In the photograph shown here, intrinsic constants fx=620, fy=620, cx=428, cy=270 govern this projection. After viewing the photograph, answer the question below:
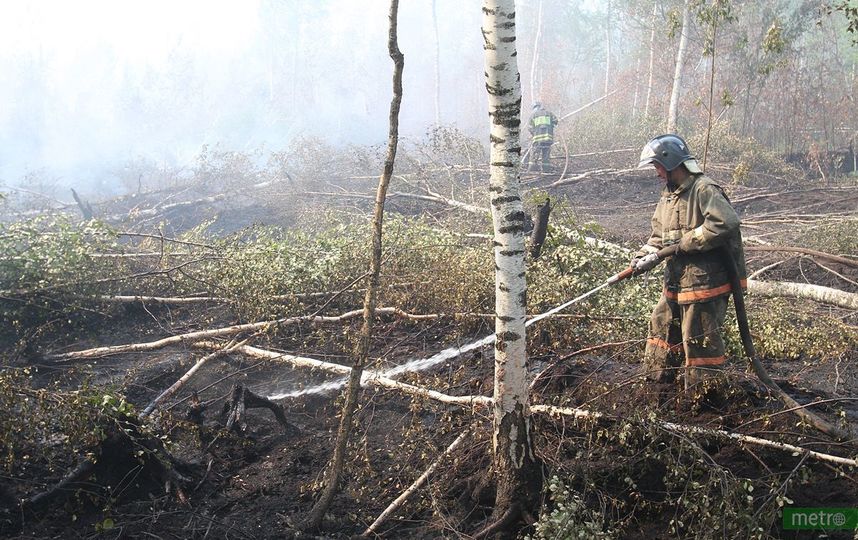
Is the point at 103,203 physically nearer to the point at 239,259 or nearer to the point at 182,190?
the point at 182,190

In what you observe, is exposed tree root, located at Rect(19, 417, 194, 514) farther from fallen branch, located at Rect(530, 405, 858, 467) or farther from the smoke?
the smoke

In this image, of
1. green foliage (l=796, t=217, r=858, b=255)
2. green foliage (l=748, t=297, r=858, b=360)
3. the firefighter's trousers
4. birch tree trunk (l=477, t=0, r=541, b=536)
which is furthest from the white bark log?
green foliage (l=796, t=217, r=858, b=255)

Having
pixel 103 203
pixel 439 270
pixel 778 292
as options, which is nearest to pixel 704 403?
pixel 439 270

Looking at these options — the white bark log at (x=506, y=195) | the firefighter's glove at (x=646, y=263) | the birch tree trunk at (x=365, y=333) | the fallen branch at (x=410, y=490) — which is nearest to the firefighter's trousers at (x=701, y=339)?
the firefighter's glove at (x=646, y=263)

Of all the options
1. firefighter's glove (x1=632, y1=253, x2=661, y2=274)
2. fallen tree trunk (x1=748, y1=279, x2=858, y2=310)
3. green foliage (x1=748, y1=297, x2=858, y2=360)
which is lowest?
green foliage (x1=748, y1=297, x2=858, y2=360)

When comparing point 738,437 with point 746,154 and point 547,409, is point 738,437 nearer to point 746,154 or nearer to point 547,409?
point 547,409

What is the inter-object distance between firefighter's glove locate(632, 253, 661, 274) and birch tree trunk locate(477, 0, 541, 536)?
1348 mm

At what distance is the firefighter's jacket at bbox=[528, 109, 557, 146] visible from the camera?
51.4 ft

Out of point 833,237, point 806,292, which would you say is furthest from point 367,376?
point 833,237

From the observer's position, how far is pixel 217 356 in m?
6.49

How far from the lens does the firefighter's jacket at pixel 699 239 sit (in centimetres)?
408

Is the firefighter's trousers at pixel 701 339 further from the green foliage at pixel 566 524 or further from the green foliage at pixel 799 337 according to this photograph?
the green foliage at pixel 799 337

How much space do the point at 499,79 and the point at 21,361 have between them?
6146 millimetres

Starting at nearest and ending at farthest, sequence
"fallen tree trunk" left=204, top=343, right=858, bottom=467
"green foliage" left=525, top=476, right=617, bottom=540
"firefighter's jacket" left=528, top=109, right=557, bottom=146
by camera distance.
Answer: "green foliage" left=525, top=476, right=617, bottom=540 < "fallen tree trunk" left=204, top=343, right=858, bottom=467 < "firefighter's jacket" left=528, top=109, right=557, bottom=146
